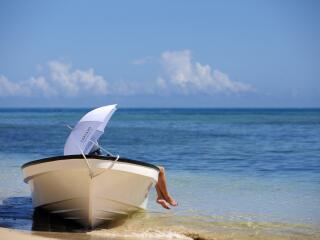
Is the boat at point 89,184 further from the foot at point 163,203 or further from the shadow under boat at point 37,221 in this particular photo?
the foot at point 163,203

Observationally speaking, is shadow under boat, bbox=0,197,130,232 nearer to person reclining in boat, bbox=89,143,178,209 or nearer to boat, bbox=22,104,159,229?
boat, bbox=22,104,159,229

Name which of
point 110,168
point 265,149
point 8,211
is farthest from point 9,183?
point 265,149

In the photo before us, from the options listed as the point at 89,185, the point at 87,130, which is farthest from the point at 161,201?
the point at 89,185

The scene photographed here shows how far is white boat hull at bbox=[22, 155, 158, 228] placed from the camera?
8891 millimetres

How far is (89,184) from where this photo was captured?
354 inches

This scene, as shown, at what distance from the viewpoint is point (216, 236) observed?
31.5 feet

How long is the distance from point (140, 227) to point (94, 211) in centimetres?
109

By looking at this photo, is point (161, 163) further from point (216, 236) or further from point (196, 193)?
point (216, 236)

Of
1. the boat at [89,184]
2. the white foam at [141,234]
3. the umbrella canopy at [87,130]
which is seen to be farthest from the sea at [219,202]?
the umbrella canopy at [87,130]

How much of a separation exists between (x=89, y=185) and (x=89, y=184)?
2 cm

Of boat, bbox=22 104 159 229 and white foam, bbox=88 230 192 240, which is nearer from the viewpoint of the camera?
boat, bbox=22 104 159 229

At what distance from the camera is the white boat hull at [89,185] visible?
889 cm

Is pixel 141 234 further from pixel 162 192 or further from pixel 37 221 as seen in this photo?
pixel 37 221

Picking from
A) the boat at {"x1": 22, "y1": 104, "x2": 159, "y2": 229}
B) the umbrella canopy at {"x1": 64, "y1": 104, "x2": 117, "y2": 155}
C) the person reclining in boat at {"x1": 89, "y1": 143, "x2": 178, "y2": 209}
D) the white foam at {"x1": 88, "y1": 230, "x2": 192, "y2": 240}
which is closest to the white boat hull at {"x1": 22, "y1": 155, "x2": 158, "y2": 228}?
the boat at {"x1": 22, "y1": 104, "x2": 159, "y2": 229}
